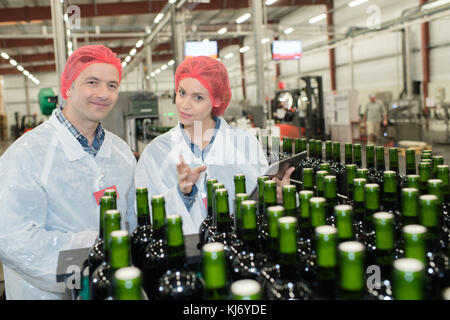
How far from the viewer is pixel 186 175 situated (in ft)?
4.66

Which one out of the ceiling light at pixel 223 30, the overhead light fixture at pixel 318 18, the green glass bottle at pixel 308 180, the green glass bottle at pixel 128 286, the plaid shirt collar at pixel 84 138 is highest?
the overhead light fixture at pixel 318 18

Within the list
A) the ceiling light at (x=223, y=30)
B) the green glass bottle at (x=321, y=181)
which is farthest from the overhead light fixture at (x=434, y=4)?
the green glass bottle at (x=321, y=181)

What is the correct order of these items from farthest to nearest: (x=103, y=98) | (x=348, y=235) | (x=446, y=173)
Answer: (x=103, y=98) < (x=446, y=173) < (x=348, y=235)

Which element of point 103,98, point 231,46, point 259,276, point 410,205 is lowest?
point 259,276

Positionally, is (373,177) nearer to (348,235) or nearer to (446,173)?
(446,173)

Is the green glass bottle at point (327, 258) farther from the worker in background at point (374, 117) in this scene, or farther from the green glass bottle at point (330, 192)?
the worker in background at point (374, 117)

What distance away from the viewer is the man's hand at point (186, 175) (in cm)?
140

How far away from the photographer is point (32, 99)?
18.2 meters

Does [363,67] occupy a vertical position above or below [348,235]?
above

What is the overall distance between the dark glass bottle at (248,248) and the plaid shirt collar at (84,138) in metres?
0.79

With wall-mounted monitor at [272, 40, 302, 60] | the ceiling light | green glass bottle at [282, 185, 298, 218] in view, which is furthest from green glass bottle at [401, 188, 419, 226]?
wall-mounted monitor at [272, 40, 302, 60]

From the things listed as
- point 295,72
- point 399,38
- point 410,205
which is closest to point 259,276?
point 410,205

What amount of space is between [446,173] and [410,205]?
0.39 meters
